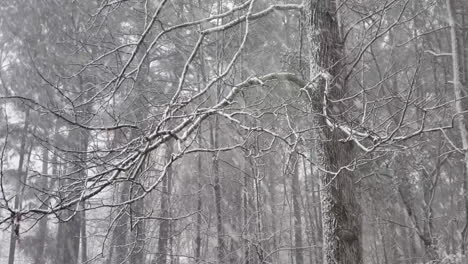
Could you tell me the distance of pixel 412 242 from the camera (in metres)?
12.5

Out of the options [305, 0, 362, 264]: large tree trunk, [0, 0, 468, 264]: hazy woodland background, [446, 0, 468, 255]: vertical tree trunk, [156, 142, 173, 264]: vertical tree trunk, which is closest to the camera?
[305, 0, 362, 264]: large tree trunk

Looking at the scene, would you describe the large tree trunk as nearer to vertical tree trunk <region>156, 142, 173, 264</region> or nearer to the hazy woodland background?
the hazy woodland background

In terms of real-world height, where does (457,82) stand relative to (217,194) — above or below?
above

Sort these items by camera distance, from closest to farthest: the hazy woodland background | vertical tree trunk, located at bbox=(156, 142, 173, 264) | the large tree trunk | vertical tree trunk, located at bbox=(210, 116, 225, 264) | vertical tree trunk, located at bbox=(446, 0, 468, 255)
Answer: the large tree trunk < the hazy woodland background < vertical tree trunk, located at bbox=(446, 0, 468, 255) < vertical tree trunk, located at bbox=(156, 142, 173, 264) < vertical tree trunk, located at bbox=(210, 116, 225, 264)

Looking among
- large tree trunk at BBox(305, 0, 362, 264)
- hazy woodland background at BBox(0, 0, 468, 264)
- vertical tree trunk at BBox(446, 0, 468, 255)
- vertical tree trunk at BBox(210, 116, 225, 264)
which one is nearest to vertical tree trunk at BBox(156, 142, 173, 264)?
hazy woodland background at BBox(0, 0, 468, 264)

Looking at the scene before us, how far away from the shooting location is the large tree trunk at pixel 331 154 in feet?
14.1

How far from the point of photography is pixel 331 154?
177 inches

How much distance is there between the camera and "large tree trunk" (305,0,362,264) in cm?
429

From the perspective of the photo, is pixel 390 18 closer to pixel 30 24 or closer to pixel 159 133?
pixel 159 133

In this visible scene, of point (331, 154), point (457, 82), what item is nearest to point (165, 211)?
point (331, 154)

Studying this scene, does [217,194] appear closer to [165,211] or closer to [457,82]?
[165,211]

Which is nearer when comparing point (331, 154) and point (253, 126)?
point (331, 154)

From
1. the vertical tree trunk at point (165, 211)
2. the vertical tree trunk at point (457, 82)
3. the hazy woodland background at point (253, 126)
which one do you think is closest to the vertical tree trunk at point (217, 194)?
the hazy woodland background at point (253, 126)

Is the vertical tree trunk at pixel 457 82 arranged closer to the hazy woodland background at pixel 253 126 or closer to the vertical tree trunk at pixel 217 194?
the hazy woodland background at pixel 253 126
